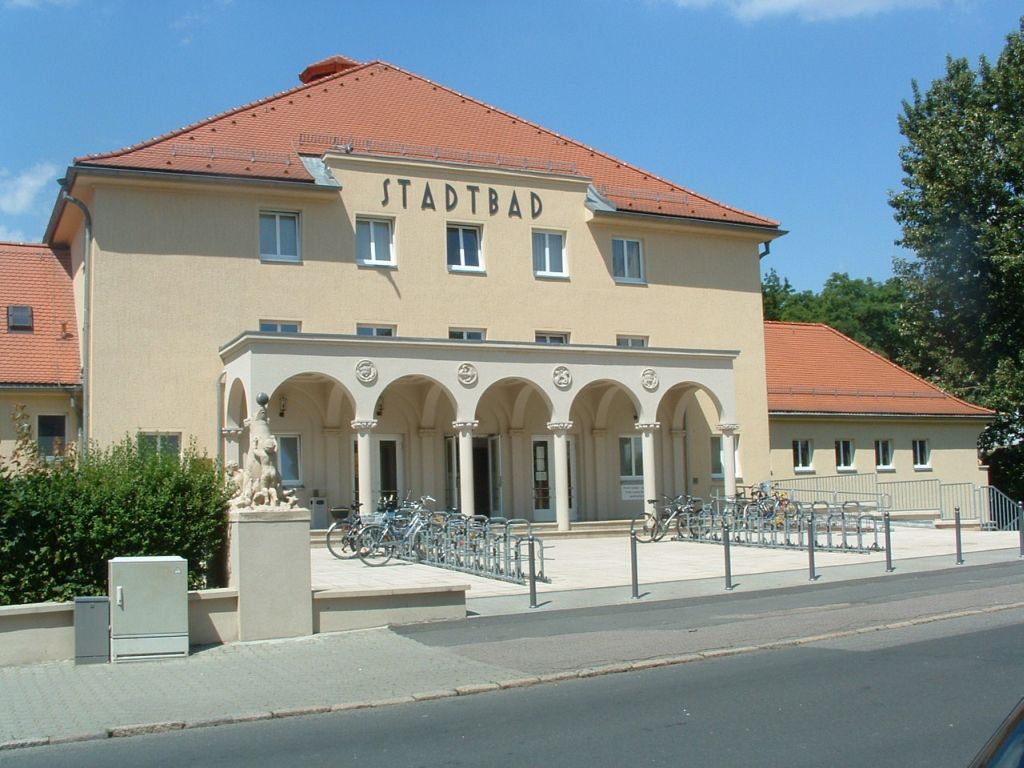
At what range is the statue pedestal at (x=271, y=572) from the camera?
13.0 meters

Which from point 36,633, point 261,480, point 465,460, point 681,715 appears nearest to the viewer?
point 681,715

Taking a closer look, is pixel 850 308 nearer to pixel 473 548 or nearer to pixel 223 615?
pixel 473 548

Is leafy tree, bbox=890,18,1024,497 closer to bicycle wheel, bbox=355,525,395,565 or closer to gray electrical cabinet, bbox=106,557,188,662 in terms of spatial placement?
bicycle wheel, bbox=355,525,395,565

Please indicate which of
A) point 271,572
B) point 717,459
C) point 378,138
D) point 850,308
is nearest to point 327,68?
point 378,138

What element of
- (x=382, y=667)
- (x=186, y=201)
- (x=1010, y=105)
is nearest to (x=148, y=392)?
(x=186, y=201)

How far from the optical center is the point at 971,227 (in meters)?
40.8

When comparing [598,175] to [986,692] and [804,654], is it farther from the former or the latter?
[986,692]

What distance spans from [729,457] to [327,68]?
18547 millimetres

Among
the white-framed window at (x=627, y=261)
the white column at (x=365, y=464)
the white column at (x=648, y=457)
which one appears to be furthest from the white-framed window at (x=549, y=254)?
the white column at (x=365, y=464)

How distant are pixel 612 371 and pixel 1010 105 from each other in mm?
21447

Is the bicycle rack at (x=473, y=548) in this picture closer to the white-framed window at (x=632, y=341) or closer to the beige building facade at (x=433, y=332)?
the beige building facade at (x=433, y=332)

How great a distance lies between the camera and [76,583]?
41.9 feet

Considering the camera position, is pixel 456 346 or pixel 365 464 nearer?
pixel 365 464

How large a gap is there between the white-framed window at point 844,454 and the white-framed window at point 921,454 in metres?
2.64
